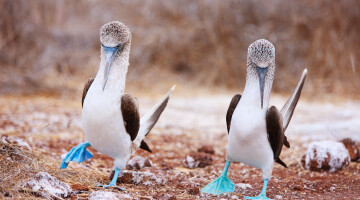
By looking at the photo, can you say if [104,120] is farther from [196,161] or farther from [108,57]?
[196,161]

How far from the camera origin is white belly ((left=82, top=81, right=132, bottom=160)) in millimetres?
3148

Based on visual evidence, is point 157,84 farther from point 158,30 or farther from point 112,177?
point 112,177

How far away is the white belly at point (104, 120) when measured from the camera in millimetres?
3148

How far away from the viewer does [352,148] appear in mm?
4672

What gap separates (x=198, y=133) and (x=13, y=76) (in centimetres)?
384

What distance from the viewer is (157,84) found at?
381 inches

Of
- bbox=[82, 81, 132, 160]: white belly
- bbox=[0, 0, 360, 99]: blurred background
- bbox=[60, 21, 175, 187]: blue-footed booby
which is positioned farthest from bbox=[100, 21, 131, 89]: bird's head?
bbox=[0, 0, 360, 99]: blurred background

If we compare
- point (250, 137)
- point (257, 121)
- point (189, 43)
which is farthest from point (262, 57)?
point (189, 43)

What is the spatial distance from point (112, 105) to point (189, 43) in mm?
7560

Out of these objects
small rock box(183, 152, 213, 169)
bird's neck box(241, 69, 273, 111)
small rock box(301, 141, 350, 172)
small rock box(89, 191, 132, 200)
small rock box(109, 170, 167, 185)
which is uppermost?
bird's neck box(241, 69, 273, 111)

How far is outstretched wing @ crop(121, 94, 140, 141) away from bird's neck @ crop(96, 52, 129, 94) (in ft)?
0.24

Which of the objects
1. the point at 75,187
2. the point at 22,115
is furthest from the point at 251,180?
the point at 22,115

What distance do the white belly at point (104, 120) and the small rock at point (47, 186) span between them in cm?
44

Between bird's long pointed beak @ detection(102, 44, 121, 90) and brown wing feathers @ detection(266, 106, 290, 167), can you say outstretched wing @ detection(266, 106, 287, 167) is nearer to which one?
brown wing feathers @ detection(266, 106, 290, 167)
